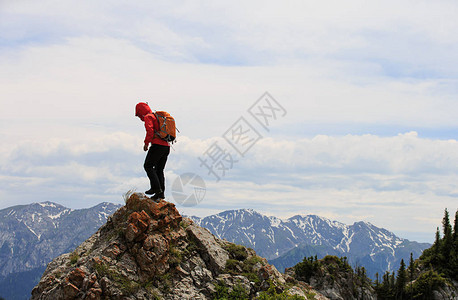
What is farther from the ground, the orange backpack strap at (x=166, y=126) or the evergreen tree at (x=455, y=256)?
the orange backpack strap at (x=166, y=126)

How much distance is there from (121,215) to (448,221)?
91329 mm

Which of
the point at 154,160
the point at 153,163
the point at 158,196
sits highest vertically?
the point at 154,160

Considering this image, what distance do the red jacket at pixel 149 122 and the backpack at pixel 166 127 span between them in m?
0.16

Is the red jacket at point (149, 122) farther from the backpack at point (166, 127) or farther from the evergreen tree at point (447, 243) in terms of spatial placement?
the evergreen tree at point (447, 243)

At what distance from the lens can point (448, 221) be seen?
295ft

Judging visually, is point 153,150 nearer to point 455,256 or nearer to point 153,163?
point 153,163

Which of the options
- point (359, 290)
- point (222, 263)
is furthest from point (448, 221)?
point (222, 263)

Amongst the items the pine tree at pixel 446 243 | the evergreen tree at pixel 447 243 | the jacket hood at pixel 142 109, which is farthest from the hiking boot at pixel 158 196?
the evergreen tree at pixel 447 243

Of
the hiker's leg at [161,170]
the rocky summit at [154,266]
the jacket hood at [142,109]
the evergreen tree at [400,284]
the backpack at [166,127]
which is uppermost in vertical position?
the jacket hood at [142,109]

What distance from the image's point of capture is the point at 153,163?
56.7 ft

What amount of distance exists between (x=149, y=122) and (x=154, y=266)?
18.6 ft

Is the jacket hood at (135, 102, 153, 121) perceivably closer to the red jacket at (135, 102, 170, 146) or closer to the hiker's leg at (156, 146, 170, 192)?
the red jacket at (135, 102, 170, 146)

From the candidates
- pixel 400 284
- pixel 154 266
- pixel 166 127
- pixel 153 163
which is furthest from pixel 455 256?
pixel 154 266

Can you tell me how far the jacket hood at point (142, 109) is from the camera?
17328mm
